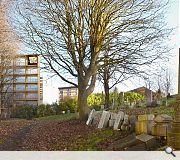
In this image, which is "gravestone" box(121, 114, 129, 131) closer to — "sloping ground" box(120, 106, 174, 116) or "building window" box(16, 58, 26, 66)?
"sloping ground" box(120, 106, 174, 116)

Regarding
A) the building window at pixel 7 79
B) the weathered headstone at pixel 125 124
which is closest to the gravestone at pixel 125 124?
the weathered headstone at pixel 125 124

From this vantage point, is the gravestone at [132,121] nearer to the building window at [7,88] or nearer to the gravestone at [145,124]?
the gravestone at [145,124]

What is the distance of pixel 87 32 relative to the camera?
3045 millimetres

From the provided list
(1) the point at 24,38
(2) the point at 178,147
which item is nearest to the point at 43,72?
(1) the point at 24,38

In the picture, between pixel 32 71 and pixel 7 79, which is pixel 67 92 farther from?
pixel 7 79

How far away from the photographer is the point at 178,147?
1.98 meters

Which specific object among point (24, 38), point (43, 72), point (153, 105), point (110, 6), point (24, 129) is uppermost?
point (110, 6)

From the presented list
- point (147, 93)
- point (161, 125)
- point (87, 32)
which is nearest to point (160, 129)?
point (161, 125)

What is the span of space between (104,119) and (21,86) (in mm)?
889

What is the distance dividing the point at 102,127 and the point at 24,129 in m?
0.72

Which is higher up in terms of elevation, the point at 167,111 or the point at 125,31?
the point at 125,31

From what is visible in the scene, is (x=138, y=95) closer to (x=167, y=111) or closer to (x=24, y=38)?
(x=167, y=111)

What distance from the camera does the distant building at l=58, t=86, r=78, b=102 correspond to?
2.60 meters
